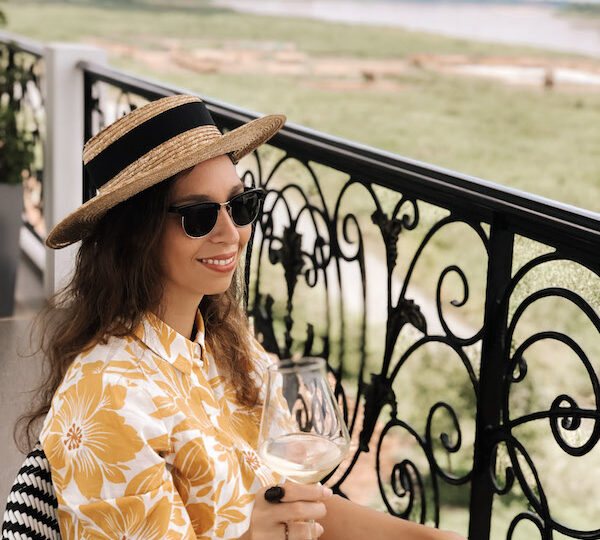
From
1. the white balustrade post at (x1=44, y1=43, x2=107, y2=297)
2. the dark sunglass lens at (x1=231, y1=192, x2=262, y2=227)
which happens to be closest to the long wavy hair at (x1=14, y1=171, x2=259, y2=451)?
the dark sunglass lens at (x1=231, y1=192, x2=262, y2=227)

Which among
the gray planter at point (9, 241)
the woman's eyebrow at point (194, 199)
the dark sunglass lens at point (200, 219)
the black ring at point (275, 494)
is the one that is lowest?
the gray planter at point (9, 241)

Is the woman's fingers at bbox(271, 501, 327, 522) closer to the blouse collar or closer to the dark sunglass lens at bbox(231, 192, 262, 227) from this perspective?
the blouse collar

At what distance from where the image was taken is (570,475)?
799cm

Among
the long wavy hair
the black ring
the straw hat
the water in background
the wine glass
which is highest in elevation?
the water in background

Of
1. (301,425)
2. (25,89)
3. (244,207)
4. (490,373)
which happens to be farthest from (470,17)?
(301,425)

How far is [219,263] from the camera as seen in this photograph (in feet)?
4.92

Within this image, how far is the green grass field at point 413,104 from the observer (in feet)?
47.0

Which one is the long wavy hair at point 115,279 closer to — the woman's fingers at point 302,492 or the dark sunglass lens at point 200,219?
the dark sunglass lens at point 200,219

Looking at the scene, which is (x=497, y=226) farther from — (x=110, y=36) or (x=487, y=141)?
(x=110, y=36)

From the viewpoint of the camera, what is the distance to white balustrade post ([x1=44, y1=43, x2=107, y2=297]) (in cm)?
414

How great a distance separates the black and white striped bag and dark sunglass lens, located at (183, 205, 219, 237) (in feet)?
1.37

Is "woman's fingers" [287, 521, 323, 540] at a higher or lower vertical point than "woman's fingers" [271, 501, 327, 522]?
lower

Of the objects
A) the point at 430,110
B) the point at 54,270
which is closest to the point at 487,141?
the point at 430,110

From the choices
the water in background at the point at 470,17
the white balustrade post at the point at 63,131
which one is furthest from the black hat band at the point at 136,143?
the water in background at the point at 470,17
